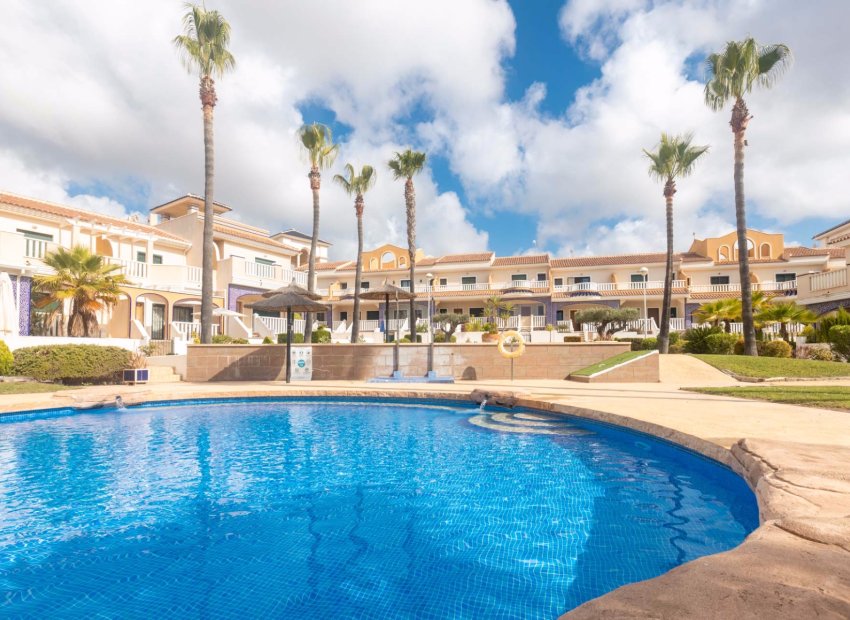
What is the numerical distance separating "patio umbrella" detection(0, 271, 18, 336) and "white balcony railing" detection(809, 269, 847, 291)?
36163 mm

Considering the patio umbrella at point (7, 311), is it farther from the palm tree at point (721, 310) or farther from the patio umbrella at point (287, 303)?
the palm tree at point (721, 310)

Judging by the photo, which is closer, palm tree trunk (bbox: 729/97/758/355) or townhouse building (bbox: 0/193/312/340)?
palm tree trunk (bbox: 729/97/758/355)

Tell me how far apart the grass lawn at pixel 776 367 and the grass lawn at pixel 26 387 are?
21.5 metres

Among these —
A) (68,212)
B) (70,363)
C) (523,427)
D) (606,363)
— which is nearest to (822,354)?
(606,363)

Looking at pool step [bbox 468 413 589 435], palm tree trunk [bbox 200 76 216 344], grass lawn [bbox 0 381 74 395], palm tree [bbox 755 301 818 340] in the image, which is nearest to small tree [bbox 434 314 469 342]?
palm tree trunk [bbox 200 76 216 344]

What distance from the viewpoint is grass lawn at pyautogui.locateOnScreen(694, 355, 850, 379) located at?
45.1 feet

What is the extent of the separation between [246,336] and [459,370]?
13.4 meters

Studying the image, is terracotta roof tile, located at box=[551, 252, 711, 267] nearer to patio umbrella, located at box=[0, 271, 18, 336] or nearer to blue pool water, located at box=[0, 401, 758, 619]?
blue pool water, located at box=[0, 401, 758, 619]

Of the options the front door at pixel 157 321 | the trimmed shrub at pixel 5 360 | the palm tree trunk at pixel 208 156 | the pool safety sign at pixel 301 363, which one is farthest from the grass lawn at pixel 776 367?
the front door at pixel 157 321

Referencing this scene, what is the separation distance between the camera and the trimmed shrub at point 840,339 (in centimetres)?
1680

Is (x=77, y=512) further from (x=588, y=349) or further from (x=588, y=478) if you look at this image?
(x=588, y=349)

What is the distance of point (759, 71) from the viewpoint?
743 inches

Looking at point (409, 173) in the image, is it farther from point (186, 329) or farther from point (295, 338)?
point (186, 329)

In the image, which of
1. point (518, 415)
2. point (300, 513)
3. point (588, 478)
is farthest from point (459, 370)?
point (300, 513)
